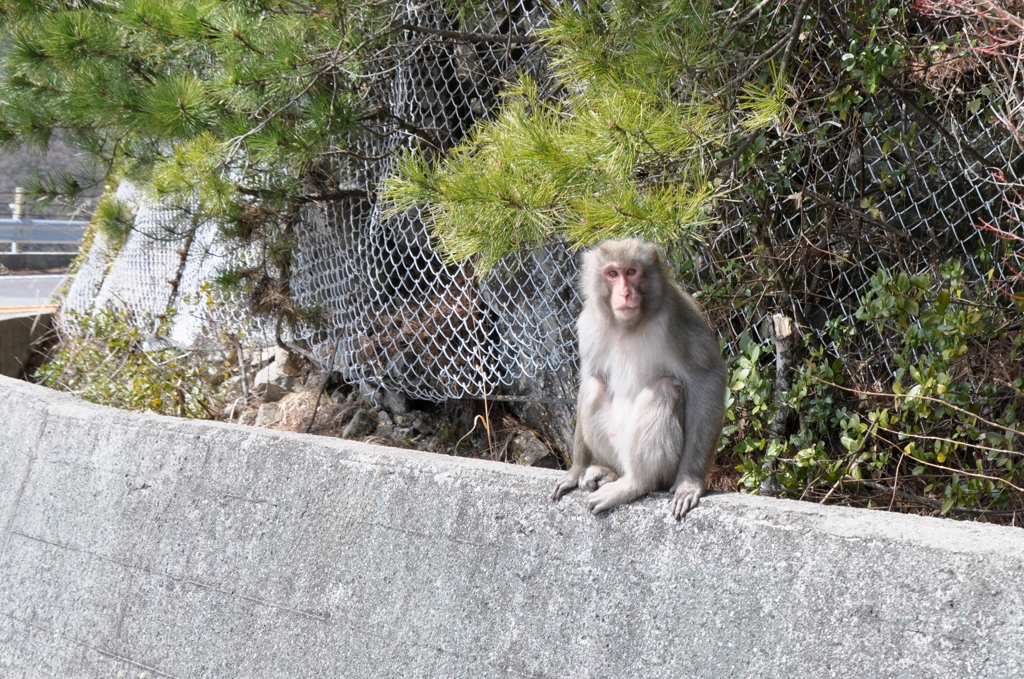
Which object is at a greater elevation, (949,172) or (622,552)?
(949,172)

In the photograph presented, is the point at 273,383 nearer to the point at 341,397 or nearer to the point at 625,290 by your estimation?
the point at 341,397

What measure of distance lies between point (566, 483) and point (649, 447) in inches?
10.5

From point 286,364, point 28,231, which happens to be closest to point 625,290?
point 286,364

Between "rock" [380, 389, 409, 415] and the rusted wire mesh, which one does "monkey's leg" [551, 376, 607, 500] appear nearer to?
the rusted wire mesh

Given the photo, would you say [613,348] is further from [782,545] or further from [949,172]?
[949,172]

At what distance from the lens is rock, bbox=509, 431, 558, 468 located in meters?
5.22

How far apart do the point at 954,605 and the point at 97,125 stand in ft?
14.9

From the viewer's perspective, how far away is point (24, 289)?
505 inches

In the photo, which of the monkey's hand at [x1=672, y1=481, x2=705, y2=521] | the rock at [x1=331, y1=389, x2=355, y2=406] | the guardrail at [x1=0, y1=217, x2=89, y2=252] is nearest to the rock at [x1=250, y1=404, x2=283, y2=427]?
the rock at [x1=331, y1=389, x2=355, y2=406]

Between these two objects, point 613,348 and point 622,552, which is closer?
point 622,552

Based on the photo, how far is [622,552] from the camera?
276 centimetres

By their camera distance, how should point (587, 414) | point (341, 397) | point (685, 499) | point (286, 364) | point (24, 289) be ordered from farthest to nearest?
1. point (24, 289)
2. point (286, 364)
3. point (341, 397)
4. point (587, 414)
5. point (685, 499)

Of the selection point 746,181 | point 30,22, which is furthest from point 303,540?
point 30,22

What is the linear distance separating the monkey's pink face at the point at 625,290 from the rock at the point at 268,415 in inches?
128
